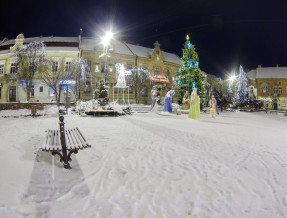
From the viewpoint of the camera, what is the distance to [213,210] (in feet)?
8.11

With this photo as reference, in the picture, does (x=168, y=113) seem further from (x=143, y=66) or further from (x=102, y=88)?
(x=143, y=66)

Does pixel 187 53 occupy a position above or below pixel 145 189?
above

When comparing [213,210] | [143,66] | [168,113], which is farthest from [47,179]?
[143,66]

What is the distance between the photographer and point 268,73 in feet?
187

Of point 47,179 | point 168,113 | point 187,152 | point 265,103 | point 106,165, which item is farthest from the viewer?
point 265,103

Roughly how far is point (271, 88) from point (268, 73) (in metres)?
5.03

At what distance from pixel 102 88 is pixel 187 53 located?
14.5 metres

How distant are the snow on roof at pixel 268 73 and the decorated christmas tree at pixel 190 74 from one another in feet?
135

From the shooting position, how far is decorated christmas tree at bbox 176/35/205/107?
82.4 ft

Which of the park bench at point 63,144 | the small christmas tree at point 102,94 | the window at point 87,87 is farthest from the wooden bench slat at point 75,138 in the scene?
the window at point 87,87

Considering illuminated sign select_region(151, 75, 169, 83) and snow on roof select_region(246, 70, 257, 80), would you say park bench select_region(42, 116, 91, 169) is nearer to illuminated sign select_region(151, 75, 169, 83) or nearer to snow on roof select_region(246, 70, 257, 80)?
illuminated sign select_region(151, 75, 169, 83)

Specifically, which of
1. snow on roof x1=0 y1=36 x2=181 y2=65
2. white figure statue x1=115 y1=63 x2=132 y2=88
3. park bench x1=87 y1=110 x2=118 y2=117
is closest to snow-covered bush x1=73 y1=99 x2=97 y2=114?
park bench x1=87 y1=110 x2=118 y2=117

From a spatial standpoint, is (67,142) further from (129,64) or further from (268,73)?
(268,73)

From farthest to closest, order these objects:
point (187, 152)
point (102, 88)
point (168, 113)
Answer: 1. point (168, 113)
2. point (102, 88)
3. point (187, 152)
